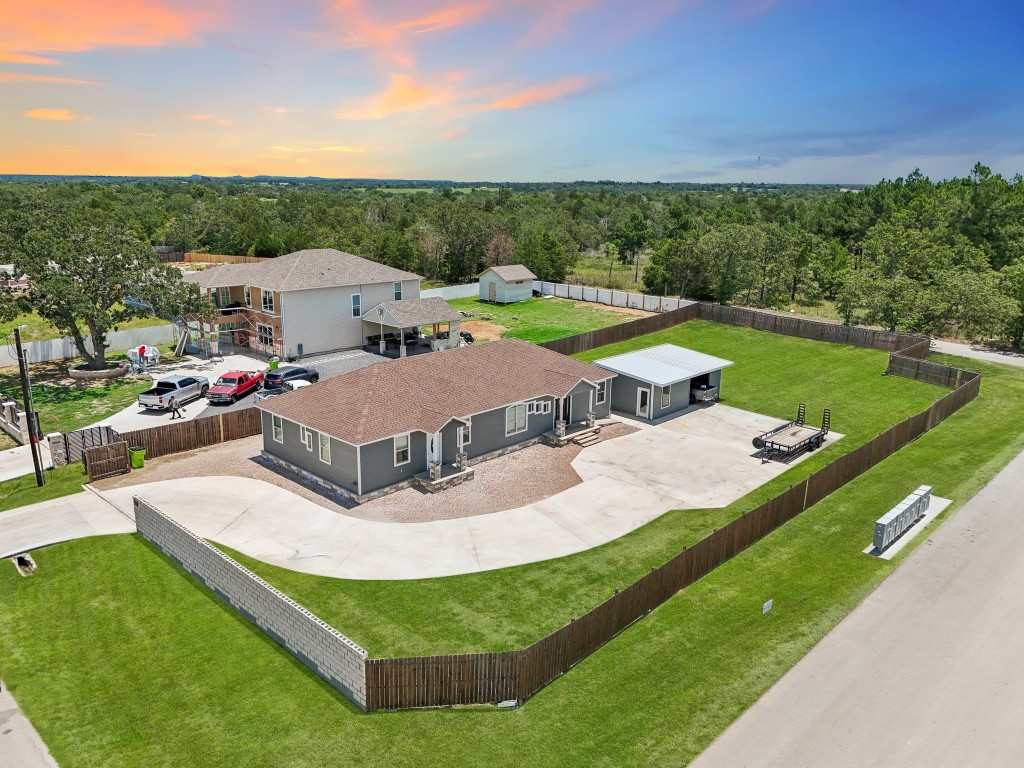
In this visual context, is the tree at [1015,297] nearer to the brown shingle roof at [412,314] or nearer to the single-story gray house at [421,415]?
the single-story gray house at [421,415]

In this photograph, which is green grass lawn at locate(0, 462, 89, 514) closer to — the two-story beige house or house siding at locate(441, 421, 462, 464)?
house siding at locate(441, 421, 462, 464)

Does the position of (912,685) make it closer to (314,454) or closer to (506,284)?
(314,454)

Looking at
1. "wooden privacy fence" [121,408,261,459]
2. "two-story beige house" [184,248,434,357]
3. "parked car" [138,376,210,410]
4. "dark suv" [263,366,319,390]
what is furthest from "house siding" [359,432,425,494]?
"two-story beige house" [184,248,434,357]

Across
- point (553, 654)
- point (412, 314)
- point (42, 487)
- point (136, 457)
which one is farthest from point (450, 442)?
point (412, 314)

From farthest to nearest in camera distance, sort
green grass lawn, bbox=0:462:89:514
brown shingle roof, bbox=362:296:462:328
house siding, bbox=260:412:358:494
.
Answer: brown shingle roof, bbox=362:296:462:328 → house siding, bbox=260:412:358:494 → green grass lawn, bbox=0:462:89:514

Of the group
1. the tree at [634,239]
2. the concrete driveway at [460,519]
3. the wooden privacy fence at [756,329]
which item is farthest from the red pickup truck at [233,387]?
the tree at [634,239]

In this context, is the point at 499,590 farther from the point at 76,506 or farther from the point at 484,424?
the point at 76,506
